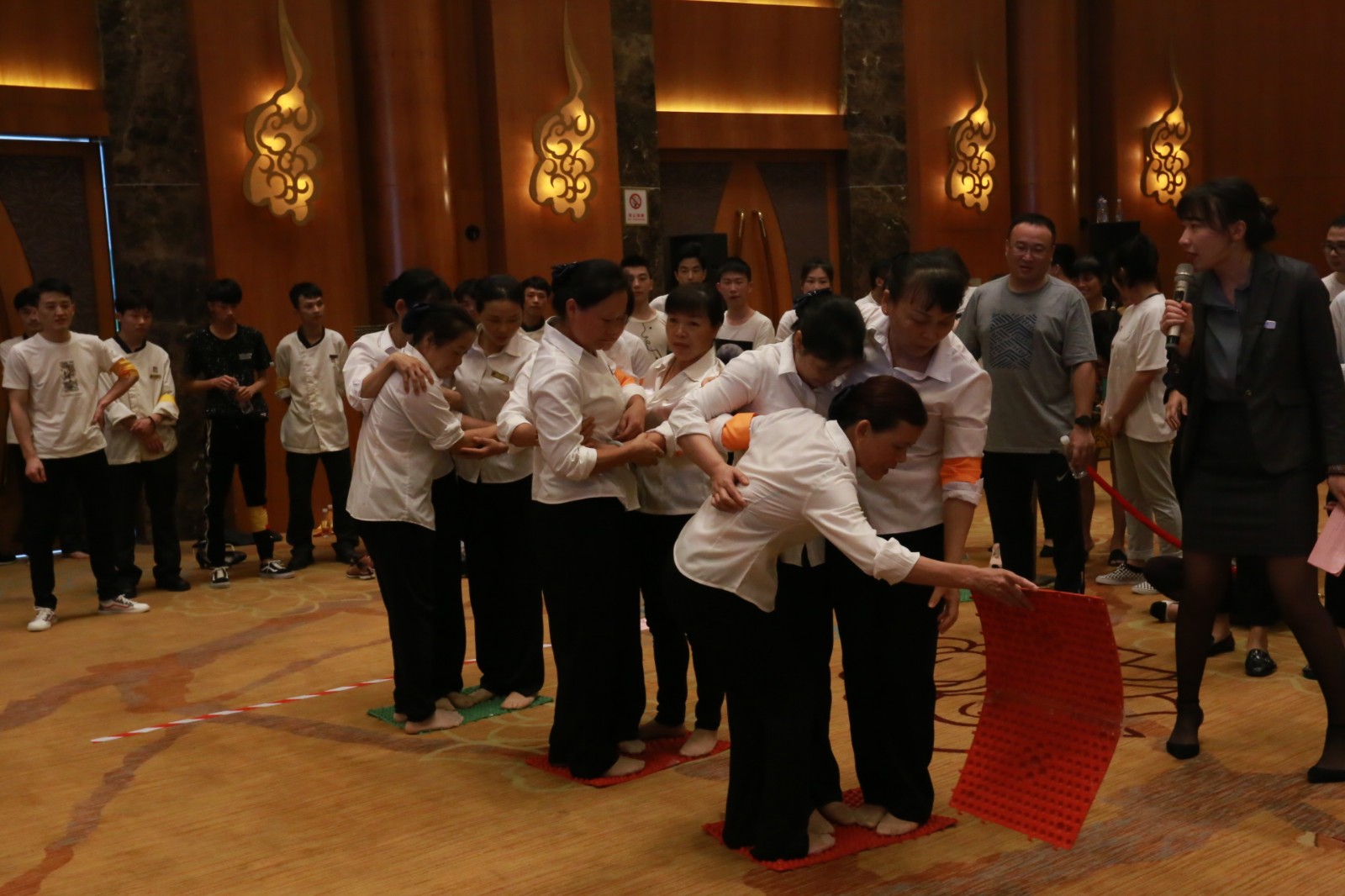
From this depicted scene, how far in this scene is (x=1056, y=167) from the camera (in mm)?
10828

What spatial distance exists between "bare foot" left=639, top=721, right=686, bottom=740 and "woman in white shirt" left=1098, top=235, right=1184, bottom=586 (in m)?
2.49

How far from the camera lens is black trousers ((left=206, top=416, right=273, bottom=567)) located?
23.9ft

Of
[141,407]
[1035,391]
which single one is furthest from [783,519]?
[141,407]

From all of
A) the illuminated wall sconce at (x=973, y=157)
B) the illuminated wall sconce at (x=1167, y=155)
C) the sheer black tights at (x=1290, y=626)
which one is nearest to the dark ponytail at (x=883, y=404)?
the sheer black tights at (x=1290, y=626)

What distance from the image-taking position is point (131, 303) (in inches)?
281

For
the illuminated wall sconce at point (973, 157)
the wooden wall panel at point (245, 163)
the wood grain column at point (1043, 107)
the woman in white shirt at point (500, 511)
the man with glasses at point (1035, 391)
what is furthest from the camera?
the wood grain column at point (1043, 107)

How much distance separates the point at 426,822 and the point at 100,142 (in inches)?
235

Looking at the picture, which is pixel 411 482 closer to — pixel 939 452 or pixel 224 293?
pixel 939 452

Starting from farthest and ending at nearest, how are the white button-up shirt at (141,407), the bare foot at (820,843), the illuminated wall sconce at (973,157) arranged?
the illuminated wall sconce at (973,157) < the white button-up shirt at (141,407) < the bare foot at (820,843)

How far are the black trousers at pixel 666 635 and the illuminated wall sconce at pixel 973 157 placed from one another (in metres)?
7.24

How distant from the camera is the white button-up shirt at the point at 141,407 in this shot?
6.99m

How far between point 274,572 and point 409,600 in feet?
10.5

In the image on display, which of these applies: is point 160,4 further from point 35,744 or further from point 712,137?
point 35,744

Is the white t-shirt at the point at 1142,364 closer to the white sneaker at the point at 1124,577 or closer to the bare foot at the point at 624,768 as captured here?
the white sneaker at the point at 1124,577
